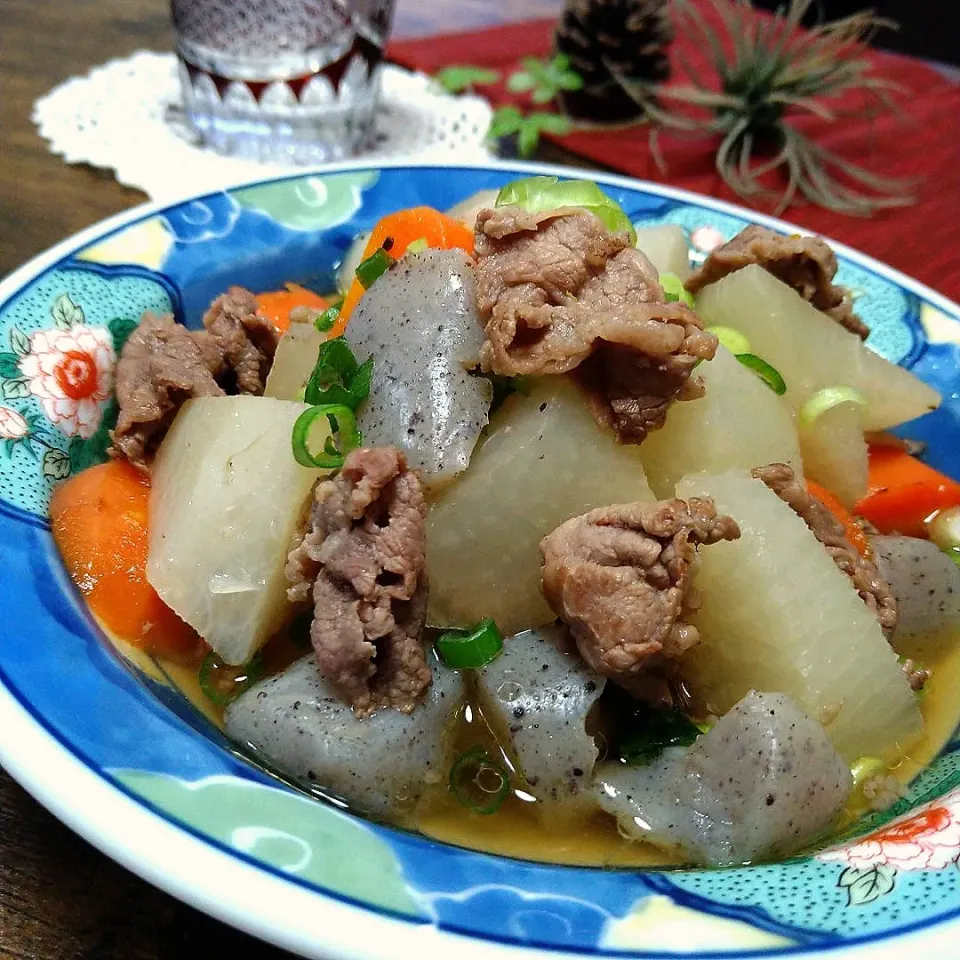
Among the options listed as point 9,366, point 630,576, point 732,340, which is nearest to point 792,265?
point 732,340

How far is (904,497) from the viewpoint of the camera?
6.87ft

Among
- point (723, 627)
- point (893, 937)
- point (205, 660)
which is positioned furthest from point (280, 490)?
point (893, 937)

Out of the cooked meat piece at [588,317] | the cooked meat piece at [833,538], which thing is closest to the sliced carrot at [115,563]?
the cooked meat piece at [588,317]

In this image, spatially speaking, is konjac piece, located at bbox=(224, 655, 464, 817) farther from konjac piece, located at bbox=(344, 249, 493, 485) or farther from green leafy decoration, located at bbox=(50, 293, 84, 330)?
green leafy decoration, located at bbox=(50, 293, 84, 330)

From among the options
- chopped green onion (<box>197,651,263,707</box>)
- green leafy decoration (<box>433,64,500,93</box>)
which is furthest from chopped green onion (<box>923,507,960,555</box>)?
green leafy decoration (<box>433,64,500,93</box>)

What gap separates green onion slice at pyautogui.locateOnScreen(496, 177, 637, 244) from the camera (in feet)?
5.92

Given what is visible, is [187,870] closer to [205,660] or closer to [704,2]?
[205,660]

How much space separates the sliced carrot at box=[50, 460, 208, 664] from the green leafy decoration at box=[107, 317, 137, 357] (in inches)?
15.2

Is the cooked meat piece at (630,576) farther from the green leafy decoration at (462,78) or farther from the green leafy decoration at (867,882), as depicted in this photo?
the green leafy decoration at (462,78)

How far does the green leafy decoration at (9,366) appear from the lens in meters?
1.74

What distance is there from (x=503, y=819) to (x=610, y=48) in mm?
3488

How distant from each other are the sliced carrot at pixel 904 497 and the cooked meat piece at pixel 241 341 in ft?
4.54

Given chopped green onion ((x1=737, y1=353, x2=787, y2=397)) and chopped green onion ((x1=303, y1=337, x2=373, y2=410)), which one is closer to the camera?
chopped green onion ((x1=303, y1=337, x2=373, y2=410))

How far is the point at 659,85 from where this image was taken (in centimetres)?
400
